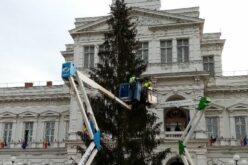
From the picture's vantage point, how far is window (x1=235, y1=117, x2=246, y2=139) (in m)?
41.8

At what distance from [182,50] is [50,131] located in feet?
59.9

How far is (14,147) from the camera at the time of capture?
46969mm

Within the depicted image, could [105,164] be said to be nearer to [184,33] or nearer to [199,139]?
[199,139]

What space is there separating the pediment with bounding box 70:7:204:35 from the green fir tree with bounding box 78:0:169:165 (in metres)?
16.7

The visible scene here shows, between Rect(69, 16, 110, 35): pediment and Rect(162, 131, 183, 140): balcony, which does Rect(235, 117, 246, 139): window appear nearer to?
Rect(162, 131, 183, 140): balcony

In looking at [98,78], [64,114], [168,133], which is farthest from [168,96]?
[98,78]

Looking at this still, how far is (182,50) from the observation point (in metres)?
42.0

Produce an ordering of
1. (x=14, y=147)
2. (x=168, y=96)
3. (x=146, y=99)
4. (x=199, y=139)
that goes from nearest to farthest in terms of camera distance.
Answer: (x=146, y=99), (x=199, y=139), (x=168, y=96), (x=14, y=147)

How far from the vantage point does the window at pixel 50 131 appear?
155 feet

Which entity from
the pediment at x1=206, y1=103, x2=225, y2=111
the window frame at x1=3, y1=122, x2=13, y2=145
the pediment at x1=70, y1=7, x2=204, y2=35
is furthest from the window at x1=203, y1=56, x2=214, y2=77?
the window frame at x1=3, y1=122, x2=13, y2=145

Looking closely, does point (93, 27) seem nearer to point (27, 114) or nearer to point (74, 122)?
point (74, 122)

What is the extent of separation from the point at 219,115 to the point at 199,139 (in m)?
6.01

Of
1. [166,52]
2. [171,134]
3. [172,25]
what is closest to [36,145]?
[171,134]

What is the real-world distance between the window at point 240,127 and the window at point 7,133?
26333 millimetres
